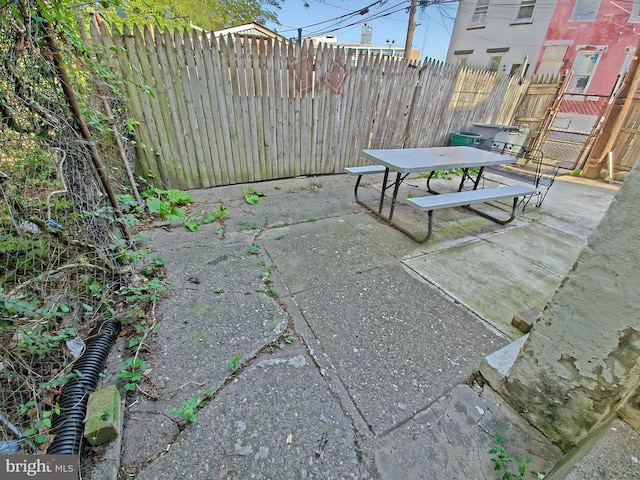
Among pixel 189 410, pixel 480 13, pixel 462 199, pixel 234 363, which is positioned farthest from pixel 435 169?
pixel 480 13

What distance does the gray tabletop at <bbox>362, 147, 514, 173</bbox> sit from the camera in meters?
3.19

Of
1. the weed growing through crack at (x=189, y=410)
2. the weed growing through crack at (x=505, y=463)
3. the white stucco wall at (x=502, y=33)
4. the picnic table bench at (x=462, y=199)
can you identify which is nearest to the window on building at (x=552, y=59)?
the white stucco wall at (x=502, y=33)

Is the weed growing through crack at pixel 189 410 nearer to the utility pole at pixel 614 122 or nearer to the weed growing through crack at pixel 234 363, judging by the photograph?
the weed growing through crack at pixel 234 363

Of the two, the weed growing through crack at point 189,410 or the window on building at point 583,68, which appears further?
the window on building at point 583,68

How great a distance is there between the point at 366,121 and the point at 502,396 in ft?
16.3

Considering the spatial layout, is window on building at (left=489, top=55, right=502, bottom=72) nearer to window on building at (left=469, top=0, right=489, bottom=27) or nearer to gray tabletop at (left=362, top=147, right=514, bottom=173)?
window on building at (left=469, top=0, right=489, bottom=27)

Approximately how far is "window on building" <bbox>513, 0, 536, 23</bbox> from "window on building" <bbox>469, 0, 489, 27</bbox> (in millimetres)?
1511

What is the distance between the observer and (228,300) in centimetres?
228

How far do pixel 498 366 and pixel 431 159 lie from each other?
2.63 meters

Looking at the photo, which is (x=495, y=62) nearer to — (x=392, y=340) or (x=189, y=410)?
(x=392, y=340)

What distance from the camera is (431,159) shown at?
11.6 feet

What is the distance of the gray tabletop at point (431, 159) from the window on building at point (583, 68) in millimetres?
12167

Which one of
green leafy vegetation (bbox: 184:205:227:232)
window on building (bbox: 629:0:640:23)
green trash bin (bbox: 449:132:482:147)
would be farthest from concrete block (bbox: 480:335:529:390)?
window on building (bbox: 629:0:640:23)

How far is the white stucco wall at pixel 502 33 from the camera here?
11.8 metres
